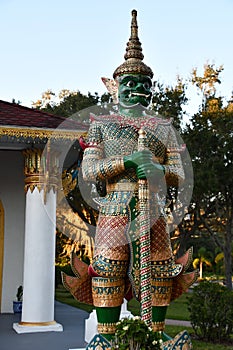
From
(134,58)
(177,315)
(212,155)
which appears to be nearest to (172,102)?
(212,155)

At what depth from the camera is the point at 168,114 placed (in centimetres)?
1298

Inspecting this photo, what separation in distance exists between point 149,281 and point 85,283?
65 centimetres

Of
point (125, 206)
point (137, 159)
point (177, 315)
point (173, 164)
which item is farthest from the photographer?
point (177, 315)

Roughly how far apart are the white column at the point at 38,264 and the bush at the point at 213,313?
1880 millimetres

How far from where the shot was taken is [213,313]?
6051 millimetres

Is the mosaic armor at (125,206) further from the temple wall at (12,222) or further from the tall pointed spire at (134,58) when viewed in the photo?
the temple wall at (12,222)

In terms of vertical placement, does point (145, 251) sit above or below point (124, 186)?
below

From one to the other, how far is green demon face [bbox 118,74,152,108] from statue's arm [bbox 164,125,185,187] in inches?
14.3

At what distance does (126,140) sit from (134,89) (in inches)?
16.2

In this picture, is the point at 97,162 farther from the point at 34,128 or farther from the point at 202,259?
the point at 202,259

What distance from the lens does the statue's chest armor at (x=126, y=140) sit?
3543mm

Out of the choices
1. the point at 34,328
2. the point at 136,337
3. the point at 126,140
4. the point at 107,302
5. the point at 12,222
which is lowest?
the point at 34,328

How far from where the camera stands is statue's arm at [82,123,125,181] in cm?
337

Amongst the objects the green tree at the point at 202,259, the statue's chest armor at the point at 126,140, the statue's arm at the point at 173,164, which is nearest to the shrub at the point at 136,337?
the statue's arm at the point at 173,164
